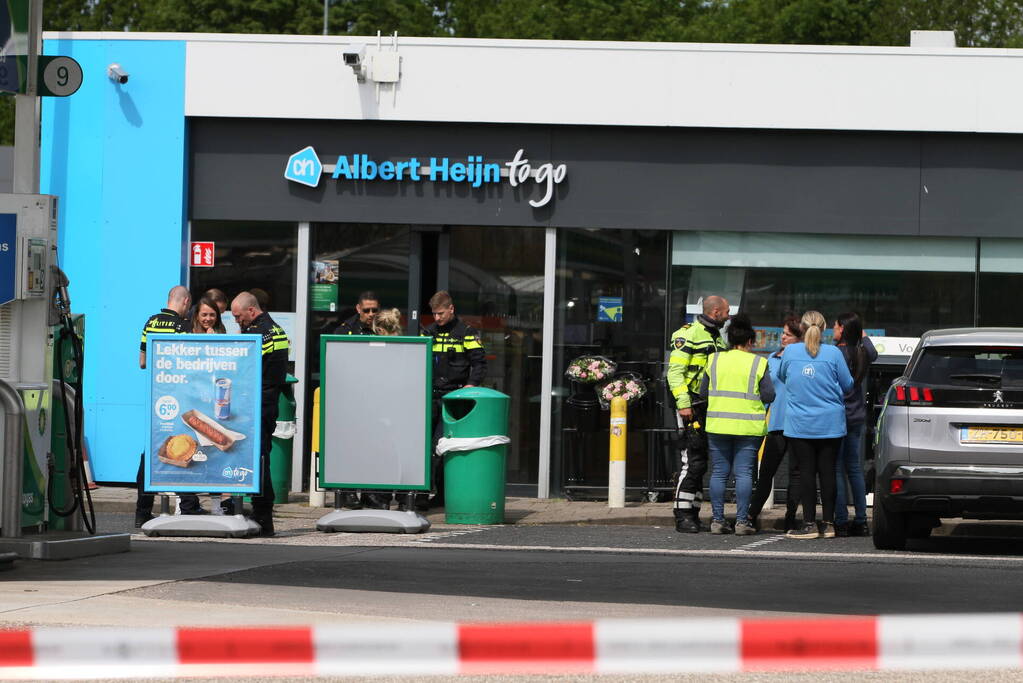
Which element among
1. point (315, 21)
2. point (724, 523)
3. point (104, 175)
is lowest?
point (724, 523)

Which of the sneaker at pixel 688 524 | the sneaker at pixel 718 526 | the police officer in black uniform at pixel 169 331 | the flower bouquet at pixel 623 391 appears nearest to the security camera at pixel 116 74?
the police officer in black uniform at pixel 169 331

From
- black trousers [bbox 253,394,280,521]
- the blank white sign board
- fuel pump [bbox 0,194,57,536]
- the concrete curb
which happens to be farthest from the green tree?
fuel pump [bbox 0,194,57,536]

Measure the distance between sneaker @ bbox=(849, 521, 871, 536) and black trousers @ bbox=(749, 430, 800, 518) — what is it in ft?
1.59

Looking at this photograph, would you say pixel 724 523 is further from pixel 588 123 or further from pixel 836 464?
pixel 588 123

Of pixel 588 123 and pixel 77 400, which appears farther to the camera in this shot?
pixel 588 123

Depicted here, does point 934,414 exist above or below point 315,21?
below

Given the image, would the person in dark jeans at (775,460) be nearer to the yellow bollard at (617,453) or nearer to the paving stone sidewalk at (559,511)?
the paving stone sidewalk at (559,511)

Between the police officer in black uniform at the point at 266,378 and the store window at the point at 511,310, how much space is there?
14.5ft

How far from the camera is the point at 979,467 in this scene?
1160 cm

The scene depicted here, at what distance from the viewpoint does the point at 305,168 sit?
17.0 meters

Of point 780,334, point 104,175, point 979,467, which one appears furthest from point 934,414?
point 104,175

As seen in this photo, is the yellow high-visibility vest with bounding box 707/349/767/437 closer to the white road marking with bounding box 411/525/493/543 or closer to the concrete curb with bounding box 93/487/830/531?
the concrete curb with bounding box 93/487/830/531

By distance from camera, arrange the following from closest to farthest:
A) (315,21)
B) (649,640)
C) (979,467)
Result: (649,640)
(979,467)
(315,21)

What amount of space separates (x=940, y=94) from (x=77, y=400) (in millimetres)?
9535
